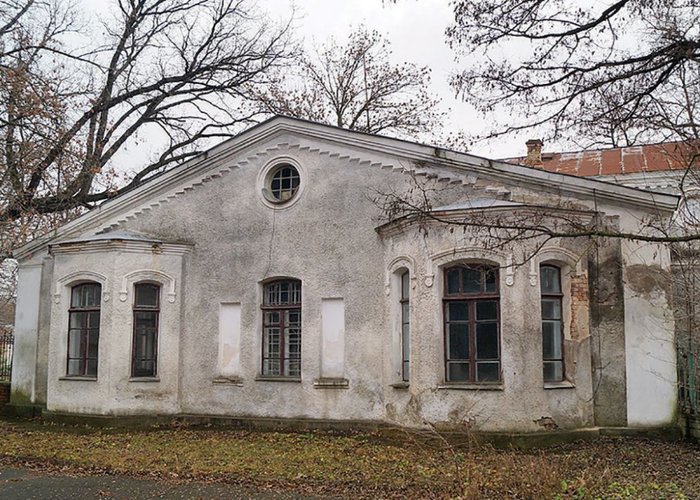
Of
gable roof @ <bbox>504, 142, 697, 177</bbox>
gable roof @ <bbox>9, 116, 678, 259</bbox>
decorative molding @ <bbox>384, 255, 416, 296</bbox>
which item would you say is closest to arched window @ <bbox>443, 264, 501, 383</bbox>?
decorative molding @ <bbox>384, 255, 416, 296</bbox>

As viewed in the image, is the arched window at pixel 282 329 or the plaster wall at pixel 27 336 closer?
the arched window at pixel 282 329

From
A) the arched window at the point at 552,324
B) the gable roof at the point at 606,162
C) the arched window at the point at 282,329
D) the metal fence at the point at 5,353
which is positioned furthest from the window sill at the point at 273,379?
the gable roof at the point at 606,162

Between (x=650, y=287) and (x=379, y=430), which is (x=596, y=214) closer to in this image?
(x=650, y=287)

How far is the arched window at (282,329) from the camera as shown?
13.8 m

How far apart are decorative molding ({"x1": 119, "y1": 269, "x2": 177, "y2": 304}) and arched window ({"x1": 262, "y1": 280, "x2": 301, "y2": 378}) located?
1.90 metres

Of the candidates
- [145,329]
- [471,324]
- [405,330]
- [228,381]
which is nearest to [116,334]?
[145,329]

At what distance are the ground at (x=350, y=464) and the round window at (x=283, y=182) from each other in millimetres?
4397

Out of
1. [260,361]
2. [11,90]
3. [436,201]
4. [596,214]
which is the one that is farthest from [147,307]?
[596,214]

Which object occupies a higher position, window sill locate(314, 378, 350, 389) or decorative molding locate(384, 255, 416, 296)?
decorative molding locate(384, 255, 416, 296)

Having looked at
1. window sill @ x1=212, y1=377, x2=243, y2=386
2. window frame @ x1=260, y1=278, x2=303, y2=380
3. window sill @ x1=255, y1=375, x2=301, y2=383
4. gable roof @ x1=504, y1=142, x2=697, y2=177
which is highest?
gable roof @ x1=504, y1=142, x2=697, y2=177

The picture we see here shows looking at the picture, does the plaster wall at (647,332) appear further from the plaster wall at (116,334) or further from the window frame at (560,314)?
the plaster wall at (116,334)

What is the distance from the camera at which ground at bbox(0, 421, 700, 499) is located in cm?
796

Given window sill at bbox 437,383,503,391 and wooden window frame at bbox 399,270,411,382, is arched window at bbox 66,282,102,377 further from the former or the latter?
window sill at bbox 437,383,503,391

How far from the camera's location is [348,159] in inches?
531
